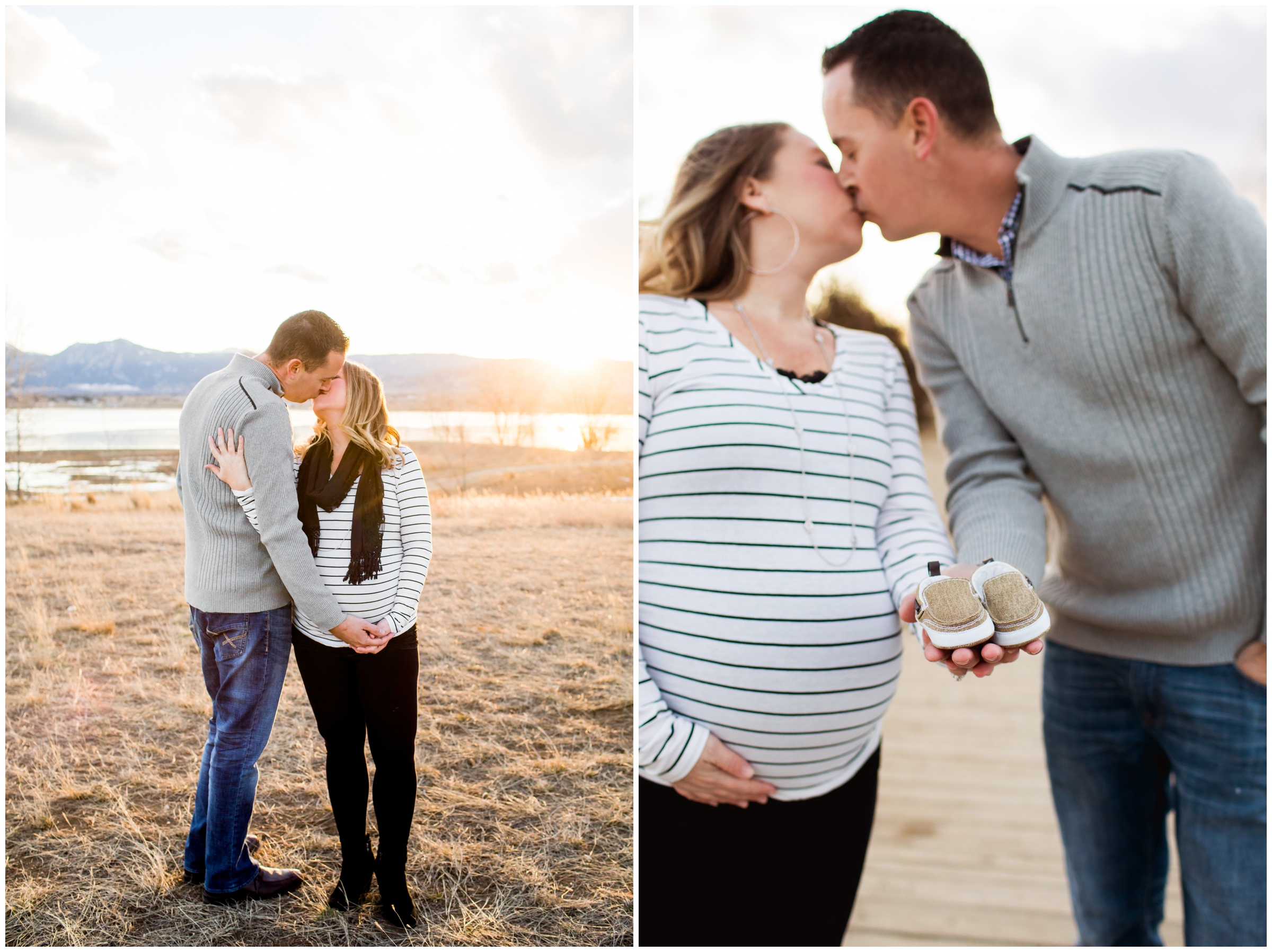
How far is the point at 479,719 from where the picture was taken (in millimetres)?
1405

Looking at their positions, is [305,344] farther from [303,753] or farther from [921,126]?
[921,126]

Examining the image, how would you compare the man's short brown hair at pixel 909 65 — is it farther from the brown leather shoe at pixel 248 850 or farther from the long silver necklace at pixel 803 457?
the brown leather shoe at pixel 248 850

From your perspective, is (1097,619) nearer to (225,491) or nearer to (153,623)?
(225,491)

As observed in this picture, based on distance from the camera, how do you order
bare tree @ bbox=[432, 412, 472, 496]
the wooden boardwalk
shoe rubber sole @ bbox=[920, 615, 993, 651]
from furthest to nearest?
the wooden boardwalk → bare tree @ bbox=[432, 412, 472, 496] → shoe rubber sole @ bbox=[920, 615, 993, 651]

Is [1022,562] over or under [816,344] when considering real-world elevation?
under

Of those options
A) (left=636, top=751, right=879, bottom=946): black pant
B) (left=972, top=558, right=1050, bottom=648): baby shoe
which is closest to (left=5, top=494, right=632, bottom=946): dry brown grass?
(left=636, top=751, right=879, bottom=946): black pant

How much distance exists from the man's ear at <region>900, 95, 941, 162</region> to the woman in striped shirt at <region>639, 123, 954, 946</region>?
14cm

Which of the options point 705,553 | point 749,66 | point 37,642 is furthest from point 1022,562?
point 37,642

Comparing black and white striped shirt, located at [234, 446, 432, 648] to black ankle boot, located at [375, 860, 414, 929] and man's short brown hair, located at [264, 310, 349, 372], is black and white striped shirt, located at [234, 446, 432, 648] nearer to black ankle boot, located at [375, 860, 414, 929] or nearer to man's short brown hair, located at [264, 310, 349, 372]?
A: man's short brown hair, located at [264, 310, 349, 372]

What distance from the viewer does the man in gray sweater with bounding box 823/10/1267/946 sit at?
1297mm

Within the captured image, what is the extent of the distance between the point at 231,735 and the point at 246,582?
276 mm

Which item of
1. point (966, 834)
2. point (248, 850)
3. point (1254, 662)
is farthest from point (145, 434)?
point (966, 834)

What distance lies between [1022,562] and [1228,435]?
0.44 m

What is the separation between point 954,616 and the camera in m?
1.04
